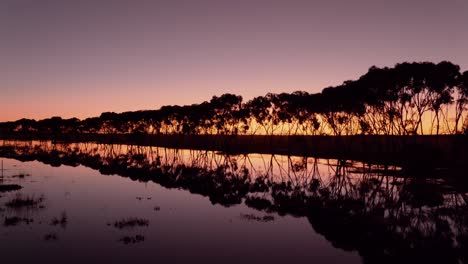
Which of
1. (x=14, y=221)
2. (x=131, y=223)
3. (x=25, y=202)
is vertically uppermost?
(x=25, y=202)

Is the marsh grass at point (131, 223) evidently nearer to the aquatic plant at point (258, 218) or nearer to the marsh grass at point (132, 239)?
the marsh grass at point (132, 239)

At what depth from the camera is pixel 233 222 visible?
25266 mm

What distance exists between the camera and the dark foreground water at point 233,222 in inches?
703

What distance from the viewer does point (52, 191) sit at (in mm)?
36188

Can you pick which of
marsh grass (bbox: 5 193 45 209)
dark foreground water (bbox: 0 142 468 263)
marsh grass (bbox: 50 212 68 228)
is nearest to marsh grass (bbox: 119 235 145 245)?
dark foreground water (bbox: 0 142 468 263)

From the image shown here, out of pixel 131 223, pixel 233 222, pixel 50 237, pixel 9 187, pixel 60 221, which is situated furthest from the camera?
pixel 9 187

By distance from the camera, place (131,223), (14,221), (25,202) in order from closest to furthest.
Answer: (14,221) → (131,223) → (25,202)

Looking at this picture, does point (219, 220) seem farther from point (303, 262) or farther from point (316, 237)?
point (303, 262)

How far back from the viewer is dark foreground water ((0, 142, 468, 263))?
17859 millimetres

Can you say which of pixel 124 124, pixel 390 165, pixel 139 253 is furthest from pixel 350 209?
pixel 124 124

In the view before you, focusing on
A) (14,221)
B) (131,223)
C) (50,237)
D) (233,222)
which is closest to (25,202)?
(14,221)

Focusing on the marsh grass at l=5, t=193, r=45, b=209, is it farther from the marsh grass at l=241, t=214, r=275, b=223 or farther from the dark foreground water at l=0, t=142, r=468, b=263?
the marsh grass at l=241, t=214, r=275, b=223

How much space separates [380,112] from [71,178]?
6410 centimetres

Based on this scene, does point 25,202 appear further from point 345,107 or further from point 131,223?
point 345,107
